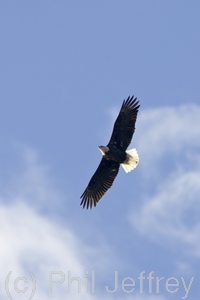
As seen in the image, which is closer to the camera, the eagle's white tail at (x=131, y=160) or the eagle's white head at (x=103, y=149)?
the eagle's white head at (x=103, y=149)

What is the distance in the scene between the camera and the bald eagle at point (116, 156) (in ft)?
119

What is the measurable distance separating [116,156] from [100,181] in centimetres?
139

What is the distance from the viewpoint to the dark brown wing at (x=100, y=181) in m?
37.4

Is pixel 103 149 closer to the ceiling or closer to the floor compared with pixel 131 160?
closer to the ceiling

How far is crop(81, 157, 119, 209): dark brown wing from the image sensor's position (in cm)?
3738

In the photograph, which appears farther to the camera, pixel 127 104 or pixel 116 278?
pixel 127 104

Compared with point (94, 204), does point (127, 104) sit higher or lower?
higher

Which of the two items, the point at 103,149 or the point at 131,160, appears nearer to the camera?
the point at 103,149

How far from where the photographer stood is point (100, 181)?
37469 mm

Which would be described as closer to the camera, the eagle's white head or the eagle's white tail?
the eagle's white head

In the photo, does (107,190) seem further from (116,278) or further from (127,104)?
(116,278)

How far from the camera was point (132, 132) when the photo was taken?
119ft

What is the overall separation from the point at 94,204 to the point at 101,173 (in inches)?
44.6

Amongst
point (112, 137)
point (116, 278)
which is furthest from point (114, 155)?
point (116, 278)
